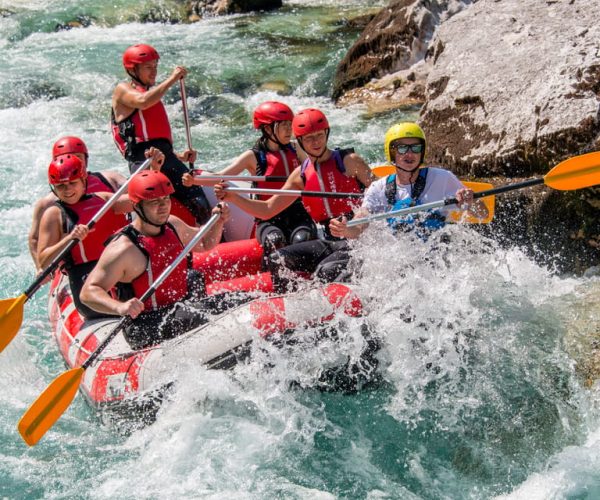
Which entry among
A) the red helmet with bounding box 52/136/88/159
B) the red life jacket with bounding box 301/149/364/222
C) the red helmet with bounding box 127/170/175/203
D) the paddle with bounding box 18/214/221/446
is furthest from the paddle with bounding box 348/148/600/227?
the red helmet with bounding box 52/136/88/159

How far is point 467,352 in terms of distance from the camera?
5.90 meters

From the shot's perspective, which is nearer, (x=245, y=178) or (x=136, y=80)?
(x=245, y=178)

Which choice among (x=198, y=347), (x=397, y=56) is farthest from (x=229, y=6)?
(x=198, y=347)

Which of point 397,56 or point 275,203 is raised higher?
point 275,203

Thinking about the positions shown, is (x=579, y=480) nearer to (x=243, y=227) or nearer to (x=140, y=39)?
(x=243, y=227)

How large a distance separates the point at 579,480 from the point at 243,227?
358 cm

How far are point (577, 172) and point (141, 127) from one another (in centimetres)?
363

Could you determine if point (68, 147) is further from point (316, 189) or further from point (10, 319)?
point (316, 189)

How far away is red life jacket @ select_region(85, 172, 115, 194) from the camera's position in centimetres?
674

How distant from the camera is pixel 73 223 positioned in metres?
6.37

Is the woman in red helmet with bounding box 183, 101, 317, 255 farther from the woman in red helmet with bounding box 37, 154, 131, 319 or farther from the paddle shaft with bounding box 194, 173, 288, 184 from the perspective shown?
the woman in red helmet with bounding box 37, 154, 131, 319

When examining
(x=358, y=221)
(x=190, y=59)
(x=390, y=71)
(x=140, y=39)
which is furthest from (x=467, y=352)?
(x=140, y=39)

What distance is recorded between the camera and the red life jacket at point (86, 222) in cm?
638

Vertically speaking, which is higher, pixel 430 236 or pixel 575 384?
pixel 430 236
